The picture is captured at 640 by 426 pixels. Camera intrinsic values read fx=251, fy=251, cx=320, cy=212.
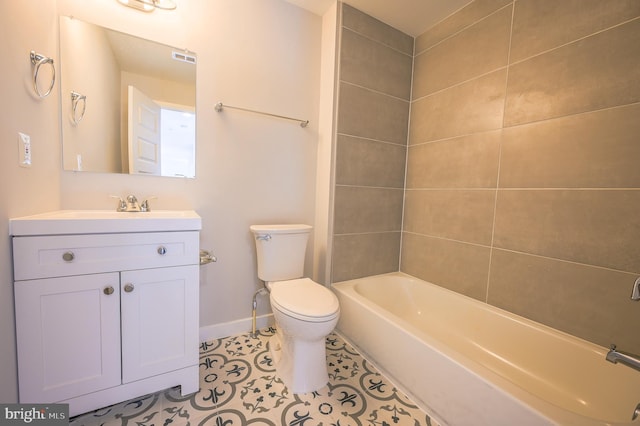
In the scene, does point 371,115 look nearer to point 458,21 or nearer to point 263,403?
point 458,21

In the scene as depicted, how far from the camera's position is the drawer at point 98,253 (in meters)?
0.93

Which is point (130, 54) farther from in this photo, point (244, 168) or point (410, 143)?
point (410, 143)

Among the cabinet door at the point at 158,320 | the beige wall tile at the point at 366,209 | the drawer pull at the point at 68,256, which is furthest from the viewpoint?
the beige wall tile at the point at 366,209

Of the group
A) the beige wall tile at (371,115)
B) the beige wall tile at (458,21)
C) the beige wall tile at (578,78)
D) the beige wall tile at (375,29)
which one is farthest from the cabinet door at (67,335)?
the beige wall tile at (458,21)

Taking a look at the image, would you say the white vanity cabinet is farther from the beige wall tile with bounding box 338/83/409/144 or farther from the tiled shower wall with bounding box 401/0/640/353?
the tiled shower wall with bounding box 401/0/640/353

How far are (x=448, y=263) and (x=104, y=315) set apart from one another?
2.00 metres

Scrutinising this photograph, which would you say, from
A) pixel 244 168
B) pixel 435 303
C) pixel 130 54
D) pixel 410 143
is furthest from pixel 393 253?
pixel 130 54

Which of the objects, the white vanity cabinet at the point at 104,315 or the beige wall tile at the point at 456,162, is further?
the beige wall tile at the point at 456,162

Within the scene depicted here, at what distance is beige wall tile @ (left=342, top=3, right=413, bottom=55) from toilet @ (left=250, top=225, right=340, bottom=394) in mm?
1519

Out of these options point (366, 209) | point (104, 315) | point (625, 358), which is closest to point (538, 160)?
point (625, 358)

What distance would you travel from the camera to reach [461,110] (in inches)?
68.5

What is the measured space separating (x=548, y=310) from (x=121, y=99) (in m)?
2.59

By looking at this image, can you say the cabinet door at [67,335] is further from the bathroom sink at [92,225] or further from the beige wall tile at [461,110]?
the beige wall tile at [461,110]

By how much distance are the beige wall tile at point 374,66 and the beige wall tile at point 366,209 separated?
2.60ft
